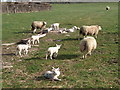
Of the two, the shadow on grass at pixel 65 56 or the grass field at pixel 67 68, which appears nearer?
the grass field at pixel 67 68

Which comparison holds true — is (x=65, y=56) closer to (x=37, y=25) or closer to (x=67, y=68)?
(x=67, y=68)

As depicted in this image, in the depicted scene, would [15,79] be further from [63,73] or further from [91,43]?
[91,43]

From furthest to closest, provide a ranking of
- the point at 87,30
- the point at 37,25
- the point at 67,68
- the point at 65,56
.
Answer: the point at 37,25 → the point at 87,30 → the point at 65,56 → the point at 67,68

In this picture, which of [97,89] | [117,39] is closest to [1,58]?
[97,89]

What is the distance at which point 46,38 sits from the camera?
20234mm

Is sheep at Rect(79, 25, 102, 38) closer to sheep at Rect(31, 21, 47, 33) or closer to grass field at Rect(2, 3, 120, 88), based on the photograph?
grass field at Rect(2, 3, 120, 88)

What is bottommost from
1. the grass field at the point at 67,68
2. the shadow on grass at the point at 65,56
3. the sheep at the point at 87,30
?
the grass field at the point at 67,68

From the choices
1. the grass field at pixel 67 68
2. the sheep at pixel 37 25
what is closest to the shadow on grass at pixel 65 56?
the grass field at pixel 67 68

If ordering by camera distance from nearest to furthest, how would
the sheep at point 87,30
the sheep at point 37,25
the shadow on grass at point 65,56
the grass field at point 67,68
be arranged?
1. the grass field at point 67,68
2. the shadow on grass at point 65,56
3. the sheep at point 87,30
4. the sheep at point 37,25

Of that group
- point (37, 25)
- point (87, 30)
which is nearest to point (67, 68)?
point (87, 30)

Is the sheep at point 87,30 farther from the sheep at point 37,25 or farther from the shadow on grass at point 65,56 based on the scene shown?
the sheep at point 37,25

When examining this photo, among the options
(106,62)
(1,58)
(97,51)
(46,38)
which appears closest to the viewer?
(106,62)

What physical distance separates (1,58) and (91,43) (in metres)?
5.48

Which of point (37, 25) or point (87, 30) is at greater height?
point (37, 25)
